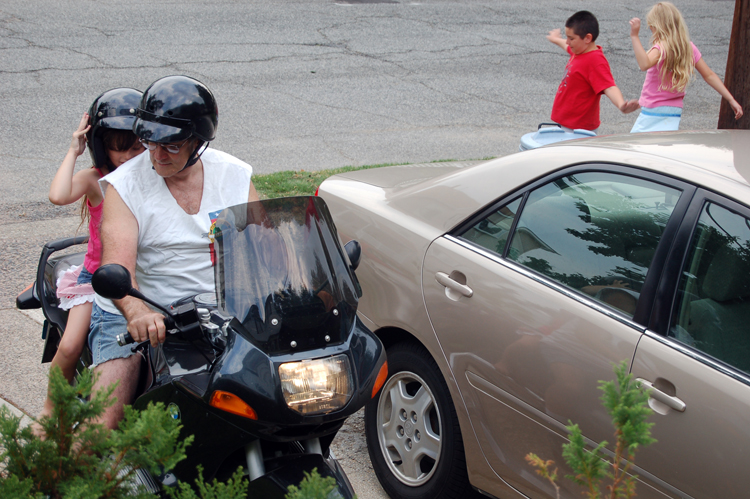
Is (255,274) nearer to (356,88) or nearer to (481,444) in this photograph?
(481,444)

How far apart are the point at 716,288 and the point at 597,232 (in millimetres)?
495

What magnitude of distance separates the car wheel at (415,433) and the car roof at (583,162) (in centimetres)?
67

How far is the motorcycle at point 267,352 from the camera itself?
204 cm

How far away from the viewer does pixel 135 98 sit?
334cm

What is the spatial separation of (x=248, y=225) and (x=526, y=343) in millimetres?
1127

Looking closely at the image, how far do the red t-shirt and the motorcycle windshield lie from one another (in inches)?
196

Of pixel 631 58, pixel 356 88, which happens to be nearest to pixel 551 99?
pixel 356 88

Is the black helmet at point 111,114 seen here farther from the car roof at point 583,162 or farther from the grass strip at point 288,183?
the grass strip at point 288,183

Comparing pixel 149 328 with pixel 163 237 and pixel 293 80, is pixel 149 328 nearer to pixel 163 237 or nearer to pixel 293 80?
pixel 163 237

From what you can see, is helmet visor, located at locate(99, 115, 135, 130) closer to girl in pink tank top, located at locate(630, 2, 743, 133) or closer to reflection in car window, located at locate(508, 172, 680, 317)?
reflection in car window, located at locate(508, 172, 680, 317)

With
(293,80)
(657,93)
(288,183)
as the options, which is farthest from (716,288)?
(293,80)

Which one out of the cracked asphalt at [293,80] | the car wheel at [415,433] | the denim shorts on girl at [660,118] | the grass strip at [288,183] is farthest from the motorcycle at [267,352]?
the denim shorts on girl at [660,118]

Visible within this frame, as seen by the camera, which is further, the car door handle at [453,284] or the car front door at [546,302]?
the car door handle at [453,284]

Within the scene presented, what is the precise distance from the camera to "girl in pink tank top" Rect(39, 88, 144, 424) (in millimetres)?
3135
